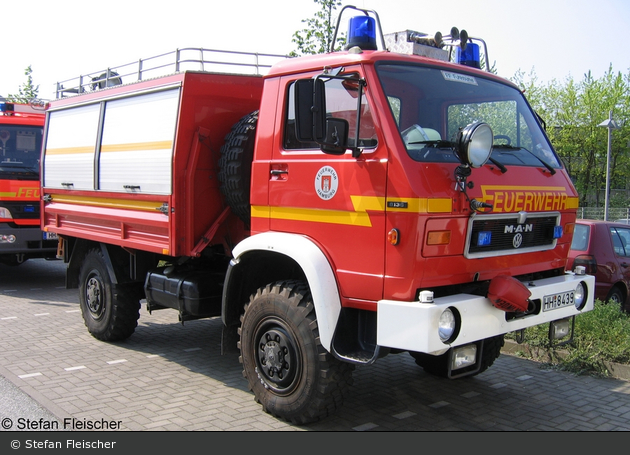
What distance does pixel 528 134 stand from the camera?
4.99 metres

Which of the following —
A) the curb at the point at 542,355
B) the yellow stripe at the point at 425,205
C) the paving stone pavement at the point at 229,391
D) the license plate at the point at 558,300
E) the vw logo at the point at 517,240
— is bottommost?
the paving stone pavement at the point at 229,391

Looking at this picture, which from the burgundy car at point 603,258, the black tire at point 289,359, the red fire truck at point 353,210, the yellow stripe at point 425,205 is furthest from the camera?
the burgundy car at point 603,258

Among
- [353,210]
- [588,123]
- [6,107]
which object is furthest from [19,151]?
[588,123]

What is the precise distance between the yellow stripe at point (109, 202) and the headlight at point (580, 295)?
3.72m

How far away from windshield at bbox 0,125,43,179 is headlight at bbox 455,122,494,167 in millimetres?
8938

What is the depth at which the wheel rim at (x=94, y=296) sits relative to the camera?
7012 mm

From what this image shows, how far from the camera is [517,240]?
178 inches

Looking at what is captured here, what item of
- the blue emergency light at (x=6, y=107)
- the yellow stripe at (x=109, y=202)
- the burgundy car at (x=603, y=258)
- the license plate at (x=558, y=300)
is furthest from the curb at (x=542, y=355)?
the blue emergency light at (x=6, y=107)

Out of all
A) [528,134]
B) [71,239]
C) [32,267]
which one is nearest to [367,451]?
[528,134]

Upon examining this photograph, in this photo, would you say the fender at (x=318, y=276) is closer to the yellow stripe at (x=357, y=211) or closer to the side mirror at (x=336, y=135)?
the yellow stripe at (x=357, y=211)

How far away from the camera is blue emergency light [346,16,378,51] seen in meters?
4.45

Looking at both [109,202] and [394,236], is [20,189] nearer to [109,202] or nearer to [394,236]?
[109,202]

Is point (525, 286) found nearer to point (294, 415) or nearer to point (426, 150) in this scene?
point (426, 150)

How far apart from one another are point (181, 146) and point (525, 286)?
123 inches
